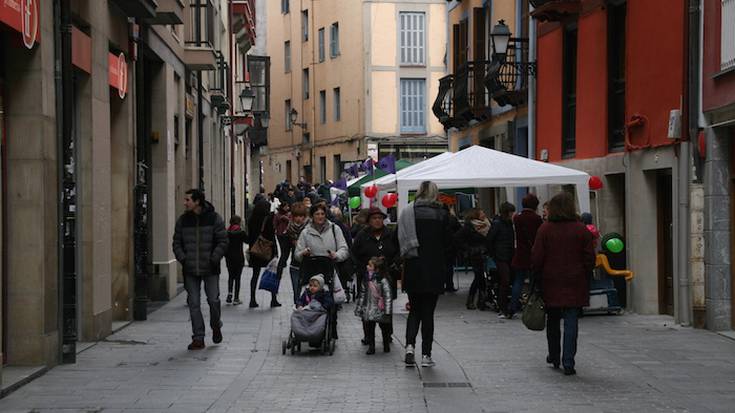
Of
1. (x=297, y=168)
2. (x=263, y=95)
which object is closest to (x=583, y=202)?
(x=263, y=95)

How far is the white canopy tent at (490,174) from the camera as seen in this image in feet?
60.7

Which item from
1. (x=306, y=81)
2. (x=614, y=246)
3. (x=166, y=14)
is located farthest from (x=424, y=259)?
(x=306, y=81)

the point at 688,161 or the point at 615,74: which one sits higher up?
the point at 615,74

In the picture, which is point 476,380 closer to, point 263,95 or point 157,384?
point 157,384

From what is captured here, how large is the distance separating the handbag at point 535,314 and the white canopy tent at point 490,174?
6611 mm

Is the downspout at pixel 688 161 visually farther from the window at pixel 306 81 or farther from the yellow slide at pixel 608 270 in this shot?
the window at pixel 306 81

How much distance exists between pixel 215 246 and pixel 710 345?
5615mm

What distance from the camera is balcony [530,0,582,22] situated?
68.3ft

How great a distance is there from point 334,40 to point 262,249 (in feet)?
118

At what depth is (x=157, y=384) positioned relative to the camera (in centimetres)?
1091

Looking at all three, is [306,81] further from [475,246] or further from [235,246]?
[475,246]

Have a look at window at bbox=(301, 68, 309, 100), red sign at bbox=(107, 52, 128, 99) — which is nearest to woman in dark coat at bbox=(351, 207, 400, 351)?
red sign at bbox=(107, 52, 128, 99)

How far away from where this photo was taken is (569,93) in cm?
2239

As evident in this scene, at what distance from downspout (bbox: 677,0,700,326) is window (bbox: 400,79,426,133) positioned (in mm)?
35073
